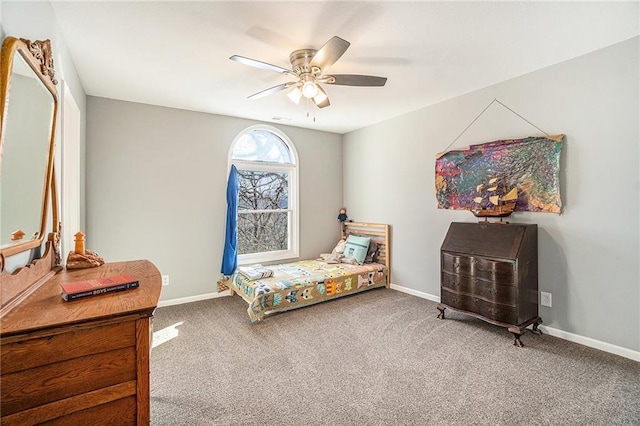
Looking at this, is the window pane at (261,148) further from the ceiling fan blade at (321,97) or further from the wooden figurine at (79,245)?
the wooden figurine at (79,245)

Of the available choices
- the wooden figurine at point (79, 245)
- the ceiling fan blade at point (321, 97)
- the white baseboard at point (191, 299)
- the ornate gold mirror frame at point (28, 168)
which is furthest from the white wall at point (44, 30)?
the white baseboard at point (191, 299)

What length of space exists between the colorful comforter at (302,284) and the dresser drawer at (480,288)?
1165 mm

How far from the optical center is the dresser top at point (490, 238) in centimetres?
271

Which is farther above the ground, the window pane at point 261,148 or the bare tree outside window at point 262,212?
the window pane at point 261,148

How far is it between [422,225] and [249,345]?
8.43ft

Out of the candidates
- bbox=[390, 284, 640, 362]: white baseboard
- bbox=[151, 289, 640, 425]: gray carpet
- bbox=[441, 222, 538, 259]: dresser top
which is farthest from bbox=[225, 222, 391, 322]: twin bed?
bbox=[390, 284, 640, 362]: white baseboard

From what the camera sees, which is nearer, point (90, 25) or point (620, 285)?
point (90, 25)

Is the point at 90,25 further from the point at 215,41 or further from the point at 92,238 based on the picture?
the point at 92,238

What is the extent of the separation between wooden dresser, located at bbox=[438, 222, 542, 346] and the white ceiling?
155 cm

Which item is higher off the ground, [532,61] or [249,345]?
[532,61]

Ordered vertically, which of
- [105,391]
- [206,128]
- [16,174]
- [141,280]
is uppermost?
[206,128]

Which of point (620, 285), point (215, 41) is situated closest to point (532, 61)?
point (620, 285)

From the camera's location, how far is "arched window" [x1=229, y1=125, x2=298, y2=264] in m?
4.39

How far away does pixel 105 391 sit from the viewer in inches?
40.6
